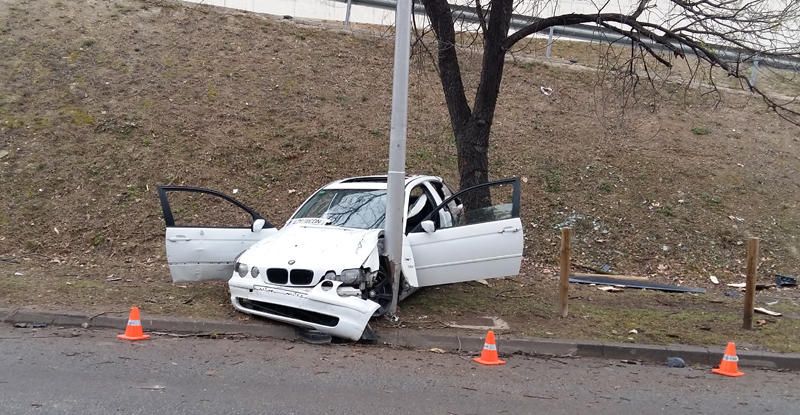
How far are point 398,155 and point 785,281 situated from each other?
24.4 ft

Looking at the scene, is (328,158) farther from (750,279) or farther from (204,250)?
(750,279)

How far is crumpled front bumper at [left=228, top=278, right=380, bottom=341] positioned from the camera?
6680mm

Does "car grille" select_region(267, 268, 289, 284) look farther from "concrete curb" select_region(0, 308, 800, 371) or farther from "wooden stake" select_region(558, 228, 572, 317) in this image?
"wooden stake" select_region(558, 228, 572, 317)

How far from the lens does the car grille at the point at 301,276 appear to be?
266 inches

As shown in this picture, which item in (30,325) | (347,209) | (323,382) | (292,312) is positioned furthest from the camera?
(347,209)

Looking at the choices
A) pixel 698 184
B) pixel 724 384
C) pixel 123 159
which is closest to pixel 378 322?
pixel 724 384

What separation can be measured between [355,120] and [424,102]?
2.20 meters

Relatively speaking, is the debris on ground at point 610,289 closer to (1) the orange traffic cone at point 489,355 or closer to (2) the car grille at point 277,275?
(1) the orange traffic cone at point 489,355

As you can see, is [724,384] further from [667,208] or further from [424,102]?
[424,102]

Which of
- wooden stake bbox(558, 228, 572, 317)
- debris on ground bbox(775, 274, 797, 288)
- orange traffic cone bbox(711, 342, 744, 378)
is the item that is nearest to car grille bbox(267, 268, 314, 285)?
wooden stake bbox(558, 228, 572, 317)

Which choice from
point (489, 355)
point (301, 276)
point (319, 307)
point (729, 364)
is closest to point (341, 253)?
point (301, 276)

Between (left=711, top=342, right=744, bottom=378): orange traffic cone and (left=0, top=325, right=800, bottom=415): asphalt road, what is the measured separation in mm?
114

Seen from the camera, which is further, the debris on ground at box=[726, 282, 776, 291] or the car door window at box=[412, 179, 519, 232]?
the debris on ground at box=[726, 282, 776, 291]

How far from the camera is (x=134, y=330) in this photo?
6.88 metres
